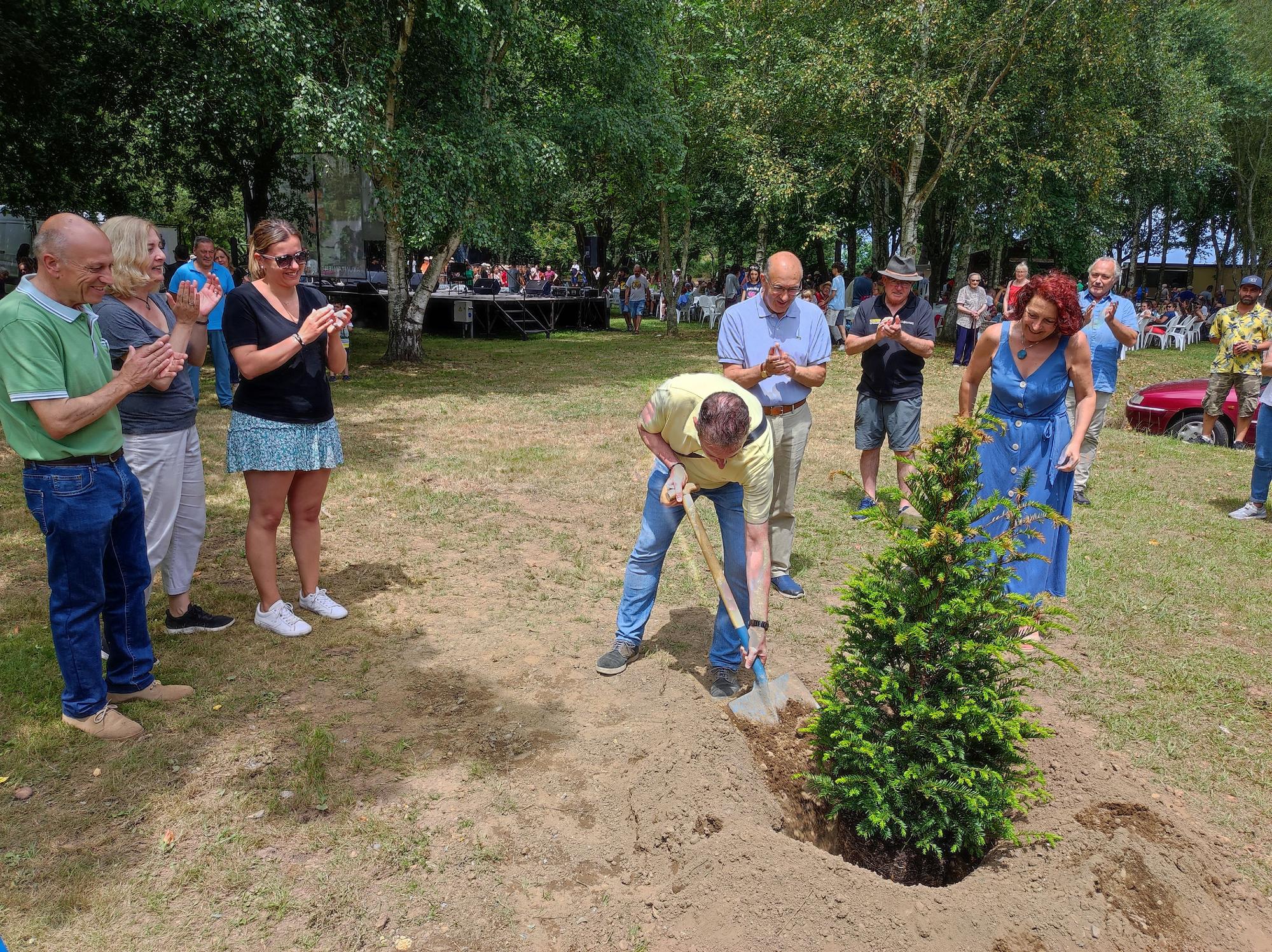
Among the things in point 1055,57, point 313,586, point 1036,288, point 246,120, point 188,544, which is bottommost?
point 313,586

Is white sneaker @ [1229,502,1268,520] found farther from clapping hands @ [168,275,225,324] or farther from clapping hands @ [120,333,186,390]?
clapping hands @ [120,333,186,390]

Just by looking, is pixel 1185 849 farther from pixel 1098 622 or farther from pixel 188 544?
pixel 188 544

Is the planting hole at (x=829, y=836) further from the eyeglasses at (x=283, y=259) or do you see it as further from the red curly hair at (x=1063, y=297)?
the eyeglasses at (x=283, y=259)

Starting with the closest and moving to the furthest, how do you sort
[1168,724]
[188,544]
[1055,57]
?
[1168,724] → [188,544] → [1055,57]

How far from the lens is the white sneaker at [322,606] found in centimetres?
500

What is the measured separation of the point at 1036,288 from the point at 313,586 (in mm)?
4280

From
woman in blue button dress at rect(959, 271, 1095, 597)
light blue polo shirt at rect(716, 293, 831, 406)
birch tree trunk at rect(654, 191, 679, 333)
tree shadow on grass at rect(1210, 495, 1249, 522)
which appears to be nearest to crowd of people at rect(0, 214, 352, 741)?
light blue polo shirt at rect(716, 293, 831, 406)

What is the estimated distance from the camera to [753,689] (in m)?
4.04

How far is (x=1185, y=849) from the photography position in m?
3.17

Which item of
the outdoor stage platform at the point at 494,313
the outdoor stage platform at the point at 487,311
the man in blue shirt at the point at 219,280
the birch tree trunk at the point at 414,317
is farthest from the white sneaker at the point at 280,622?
the outdoor stage platform at the point at 494,313

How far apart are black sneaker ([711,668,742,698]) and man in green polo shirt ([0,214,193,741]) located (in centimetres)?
262

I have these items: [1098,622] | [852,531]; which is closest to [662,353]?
[852,531]

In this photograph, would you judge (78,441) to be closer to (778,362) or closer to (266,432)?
(266,432)

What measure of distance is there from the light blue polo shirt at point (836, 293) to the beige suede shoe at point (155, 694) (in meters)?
19.1
